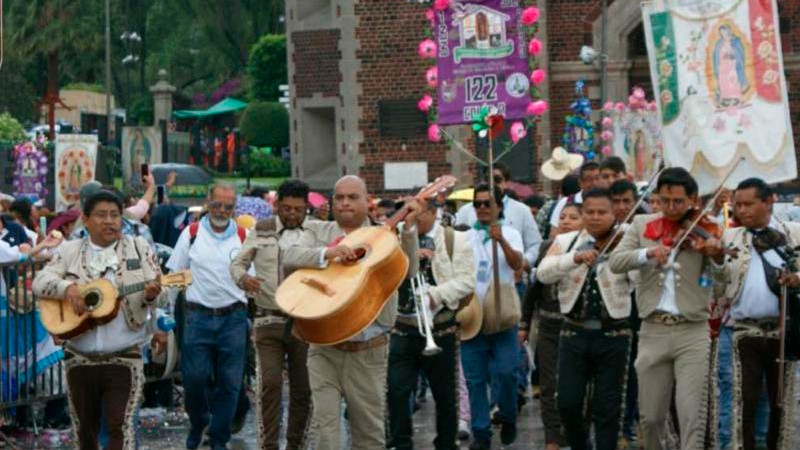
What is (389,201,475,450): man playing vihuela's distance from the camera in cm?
1303

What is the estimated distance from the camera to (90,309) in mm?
11203

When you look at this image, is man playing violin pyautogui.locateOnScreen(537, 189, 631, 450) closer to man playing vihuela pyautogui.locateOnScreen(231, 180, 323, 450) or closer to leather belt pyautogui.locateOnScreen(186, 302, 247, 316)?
man playing vihuela pyautogui.locateOnScreen(231, 180, 323, 450)

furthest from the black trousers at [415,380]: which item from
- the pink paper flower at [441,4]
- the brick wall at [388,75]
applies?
the brick wall at [388,75]

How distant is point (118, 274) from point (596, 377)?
3016 mm

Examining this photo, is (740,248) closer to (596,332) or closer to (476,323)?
(596,332)

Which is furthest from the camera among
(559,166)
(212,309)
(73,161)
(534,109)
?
(73,161)

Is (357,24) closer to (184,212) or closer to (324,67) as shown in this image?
(324,67)

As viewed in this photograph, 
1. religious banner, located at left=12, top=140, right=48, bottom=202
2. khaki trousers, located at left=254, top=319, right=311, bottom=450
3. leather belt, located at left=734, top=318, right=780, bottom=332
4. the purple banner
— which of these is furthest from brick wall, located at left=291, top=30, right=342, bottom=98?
leather belt, located at left=734, top=318, right=780, bottom=332

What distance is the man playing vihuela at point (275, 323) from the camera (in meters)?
12.9

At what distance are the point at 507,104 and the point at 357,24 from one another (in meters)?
15.6

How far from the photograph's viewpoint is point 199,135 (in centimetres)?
6912

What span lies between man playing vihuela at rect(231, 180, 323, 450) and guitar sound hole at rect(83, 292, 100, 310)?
1672 mm

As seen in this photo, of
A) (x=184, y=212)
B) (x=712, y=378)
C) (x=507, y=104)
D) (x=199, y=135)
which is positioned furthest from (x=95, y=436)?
(x=199, y=135)

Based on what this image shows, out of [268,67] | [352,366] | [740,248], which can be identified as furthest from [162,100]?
[352,366]
